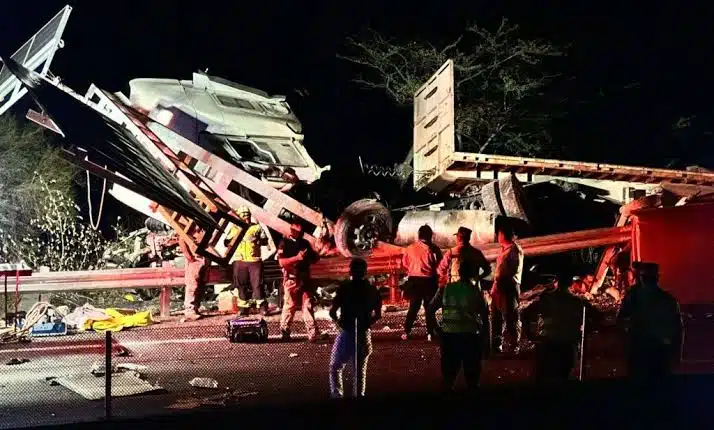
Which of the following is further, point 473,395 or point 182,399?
point 182,399

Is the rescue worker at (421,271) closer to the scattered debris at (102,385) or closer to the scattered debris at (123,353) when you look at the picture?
the scattered debris at (123,353)

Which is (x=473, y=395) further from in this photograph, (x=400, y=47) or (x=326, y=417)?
(x=400, y=47)

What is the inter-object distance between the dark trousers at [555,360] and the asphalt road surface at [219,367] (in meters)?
1.33

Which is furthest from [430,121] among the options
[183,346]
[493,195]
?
[183,346]

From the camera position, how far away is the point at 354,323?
7.09 metres

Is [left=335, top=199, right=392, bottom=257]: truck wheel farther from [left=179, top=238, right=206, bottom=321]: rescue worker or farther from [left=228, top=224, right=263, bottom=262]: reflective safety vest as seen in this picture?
[left=179, top=238, right=206, bottom=321]: rescue worker

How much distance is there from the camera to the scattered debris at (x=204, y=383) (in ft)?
27.0

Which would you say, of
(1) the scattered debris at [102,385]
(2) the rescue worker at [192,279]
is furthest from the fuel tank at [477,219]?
(1) the scattered debris at [102,385]

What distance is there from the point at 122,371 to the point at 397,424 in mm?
3834

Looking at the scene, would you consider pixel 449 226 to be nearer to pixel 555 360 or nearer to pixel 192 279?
pixel 192 279

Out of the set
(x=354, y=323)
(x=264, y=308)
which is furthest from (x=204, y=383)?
(x=264, y=308)

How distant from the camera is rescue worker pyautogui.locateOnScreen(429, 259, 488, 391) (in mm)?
7016

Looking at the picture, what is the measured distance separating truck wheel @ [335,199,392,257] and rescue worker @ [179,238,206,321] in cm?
227

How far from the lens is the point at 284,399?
768 centimetres
